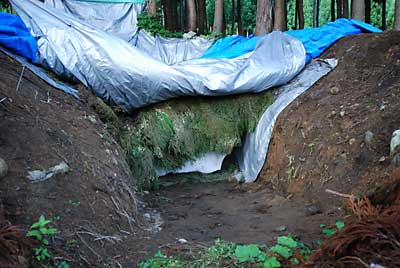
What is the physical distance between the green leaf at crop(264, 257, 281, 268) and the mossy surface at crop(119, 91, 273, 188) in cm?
258

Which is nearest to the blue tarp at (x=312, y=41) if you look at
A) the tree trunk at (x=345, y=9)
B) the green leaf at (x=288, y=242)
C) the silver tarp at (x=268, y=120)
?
the silver tarp at (x=268, y=120)

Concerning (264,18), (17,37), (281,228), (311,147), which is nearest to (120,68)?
(17,37)

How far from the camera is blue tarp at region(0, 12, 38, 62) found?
15.9 feet

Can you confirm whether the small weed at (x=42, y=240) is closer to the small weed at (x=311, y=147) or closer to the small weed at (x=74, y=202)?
the small weed at (x=74, y=202)

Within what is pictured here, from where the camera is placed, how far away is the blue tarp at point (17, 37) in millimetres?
4855

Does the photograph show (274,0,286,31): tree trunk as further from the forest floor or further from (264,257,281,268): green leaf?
(264,257,281,268): green leaf

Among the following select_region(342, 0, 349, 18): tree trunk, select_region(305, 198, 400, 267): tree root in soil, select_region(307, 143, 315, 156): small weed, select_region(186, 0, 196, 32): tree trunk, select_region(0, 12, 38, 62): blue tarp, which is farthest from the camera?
select_region(342, 0, 349, 18): tree trunk

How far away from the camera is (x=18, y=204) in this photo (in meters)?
2.84

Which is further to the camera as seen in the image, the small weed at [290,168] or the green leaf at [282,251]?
the small weed at [290,168]

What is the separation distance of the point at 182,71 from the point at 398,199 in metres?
3.40

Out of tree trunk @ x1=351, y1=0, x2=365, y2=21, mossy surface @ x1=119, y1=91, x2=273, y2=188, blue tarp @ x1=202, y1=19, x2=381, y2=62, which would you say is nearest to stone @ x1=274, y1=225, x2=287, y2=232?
mossy surface @ x1=119, y1=91, x2=273, y2=188

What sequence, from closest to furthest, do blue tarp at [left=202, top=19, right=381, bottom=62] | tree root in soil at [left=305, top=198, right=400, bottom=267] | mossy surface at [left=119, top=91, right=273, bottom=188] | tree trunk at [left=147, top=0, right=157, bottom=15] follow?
1. tree root in soil at [left=305, top=198, right=400, bottom=267]
2. mossy surface at [left=119, top=91, right=273, bottom=188]
3. blue tarp at [left=202, top=19, right=381, bottom=62]
4. tree trunk at [left=147, top=0, right=157, bottom=15]

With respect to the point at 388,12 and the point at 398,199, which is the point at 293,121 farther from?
the point at 388,12

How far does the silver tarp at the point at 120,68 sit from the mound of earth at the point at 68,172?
1.84 feet
